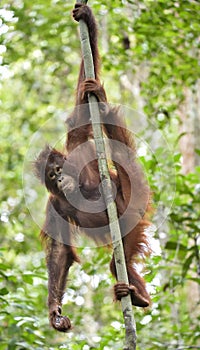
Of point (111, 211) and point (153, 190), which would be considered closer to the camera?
point (111, 211)

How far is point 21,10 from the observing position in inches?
258

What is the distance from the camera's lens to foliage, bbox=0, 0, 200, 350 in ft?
17.3

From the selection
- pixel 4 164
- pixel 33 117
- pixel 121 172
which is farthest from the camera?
pixel 33 117

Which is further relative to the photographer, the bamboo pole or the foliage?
the foliage

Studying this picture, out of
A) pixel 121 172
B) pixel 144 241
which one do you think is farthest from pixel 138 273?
pixel 121 172

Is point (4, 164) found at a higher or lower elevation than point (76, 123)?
higher

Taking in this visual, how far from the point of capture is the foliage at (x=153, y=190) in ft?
17.3

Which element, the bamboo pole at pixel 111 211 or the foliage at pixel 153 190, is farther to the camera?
the foliage at pixel 153 190

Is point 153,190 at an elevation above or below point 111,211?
above

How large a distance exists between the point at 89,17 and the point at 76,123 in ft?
2.64

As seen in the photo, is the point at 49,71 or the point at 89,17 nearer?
the point at 89,17

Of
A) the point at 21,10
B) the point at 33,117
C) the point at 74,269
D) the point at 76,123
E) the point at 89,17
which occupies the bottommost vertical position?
the point at 74,269

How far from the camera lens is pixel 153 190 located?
593 cm

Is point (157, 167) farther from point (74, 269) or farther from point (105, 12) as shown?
point (105, 12)
